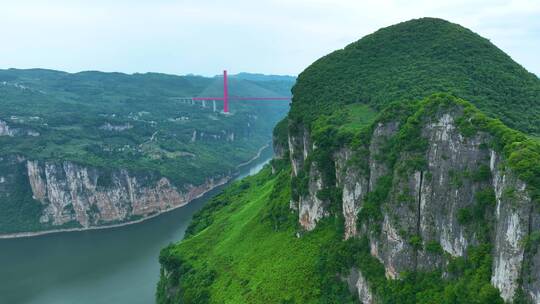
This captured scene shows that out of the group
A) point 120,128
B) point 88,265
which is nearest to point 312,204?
point 88,265

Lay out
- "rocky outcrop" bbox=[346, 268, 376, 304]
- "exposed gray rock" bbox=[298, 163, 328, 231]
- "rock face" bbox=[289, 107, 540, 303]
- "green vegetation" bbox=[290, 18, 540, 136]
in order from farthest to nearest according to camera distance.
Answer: "exposed gray rock" bbox=[298, 163, 328, 231] → "green vegetation" bbox=[290, 18, 540, 136] → "rocky outcrop" bbox=[346, 268, 376, 304] → "rock face" bbox=[289, 107, 540, 303]

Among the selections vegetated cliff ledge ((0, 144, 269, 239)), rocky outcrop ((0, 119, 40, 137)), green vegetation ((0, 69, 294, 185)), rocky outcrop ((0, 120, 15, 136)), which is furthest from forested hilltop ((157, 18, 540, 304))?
→ rocky outcrop ((0, 120, 15, 136))

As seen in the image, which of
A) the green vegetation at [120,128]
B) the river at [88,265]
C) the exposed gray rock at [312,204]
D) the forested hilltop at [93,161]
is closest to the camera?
the exposed gray rock at [312,204]

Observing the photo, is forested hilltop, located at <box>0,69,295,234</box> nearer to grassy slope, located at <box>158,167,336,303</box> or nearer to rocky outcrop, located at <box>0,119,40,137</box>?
rocky outcrop, located at <box>0,119,40,137</box>

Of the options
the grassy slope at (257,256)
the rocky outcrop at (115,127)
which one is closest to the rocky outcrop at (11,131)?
the rocky outcrop at (115,127)

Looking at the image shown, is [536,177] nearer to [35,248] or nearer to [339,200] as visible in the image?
[339,200]

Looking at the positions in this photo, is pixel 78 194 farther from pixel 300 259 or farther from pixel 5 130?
pixel 300 259

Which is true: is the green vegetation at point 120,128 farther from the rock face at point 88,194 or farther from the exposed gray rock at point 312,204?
the exposed gray rock at point 312,204
